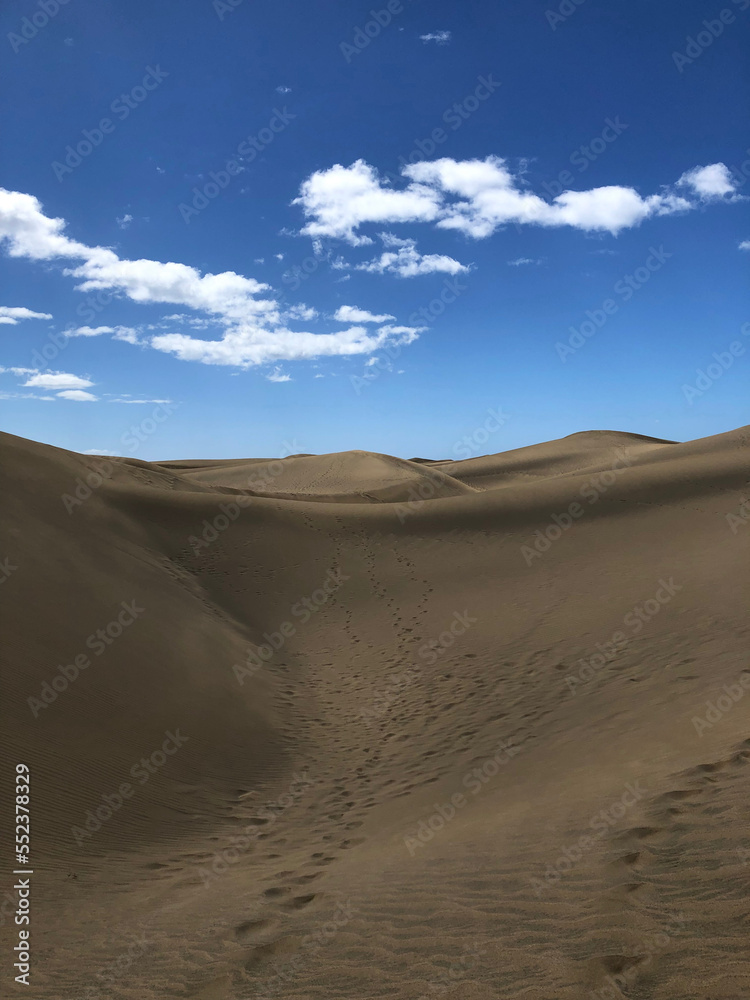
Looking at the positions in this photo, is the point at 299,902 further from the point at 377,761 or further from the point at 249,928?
the point at 377,761

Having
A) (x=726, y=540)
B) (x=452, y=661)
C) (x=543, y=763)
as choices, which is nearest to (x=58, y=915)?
(x=543, y=763)

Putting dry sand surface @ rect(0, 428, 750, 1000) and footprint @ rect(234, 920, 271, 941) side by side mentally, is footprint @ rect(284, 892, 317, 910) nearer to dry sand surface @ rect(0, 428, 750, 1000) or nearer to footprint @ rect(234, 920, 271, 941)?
dry sand surface @ rect(0, 428, 750, 1000)

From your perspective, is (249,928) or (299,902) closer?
(249,928)

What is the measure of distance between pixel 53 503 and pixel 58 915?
11091mm

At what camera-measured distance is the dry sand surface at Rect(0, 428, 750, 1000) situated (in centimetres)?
403

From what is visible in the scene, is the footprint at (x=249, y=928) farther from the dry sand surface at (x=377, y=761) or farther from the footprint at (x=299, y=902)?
the footprint at (x=299, y=902)

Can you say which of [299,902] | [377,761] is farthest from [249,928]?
[377,761]

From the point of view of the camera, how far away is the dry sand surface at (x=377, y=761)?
4031 mm


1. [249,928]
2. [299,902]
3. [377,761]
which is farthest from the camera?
[377,761]

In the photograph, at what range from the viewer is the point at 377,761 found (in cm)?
902

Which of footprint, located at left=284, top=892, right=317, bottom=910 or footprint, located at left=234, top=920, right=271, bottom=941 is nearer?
footprint, located at left=234, top=920, right=271, bottom=941

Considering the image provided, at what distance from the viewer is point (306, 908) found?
5.07 m

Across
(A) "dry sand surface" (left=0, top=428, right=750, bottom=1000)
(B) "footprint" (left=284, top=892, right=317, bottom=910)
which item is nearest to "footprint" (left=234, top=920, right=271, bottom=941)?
(A) "dry sand surface" (left=0, top=428, right=750, bottom=1000)

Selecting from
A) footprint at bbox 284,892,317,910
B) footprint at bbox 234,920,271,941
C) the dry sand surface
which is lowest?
footprint at bbox 284,892,317,910
